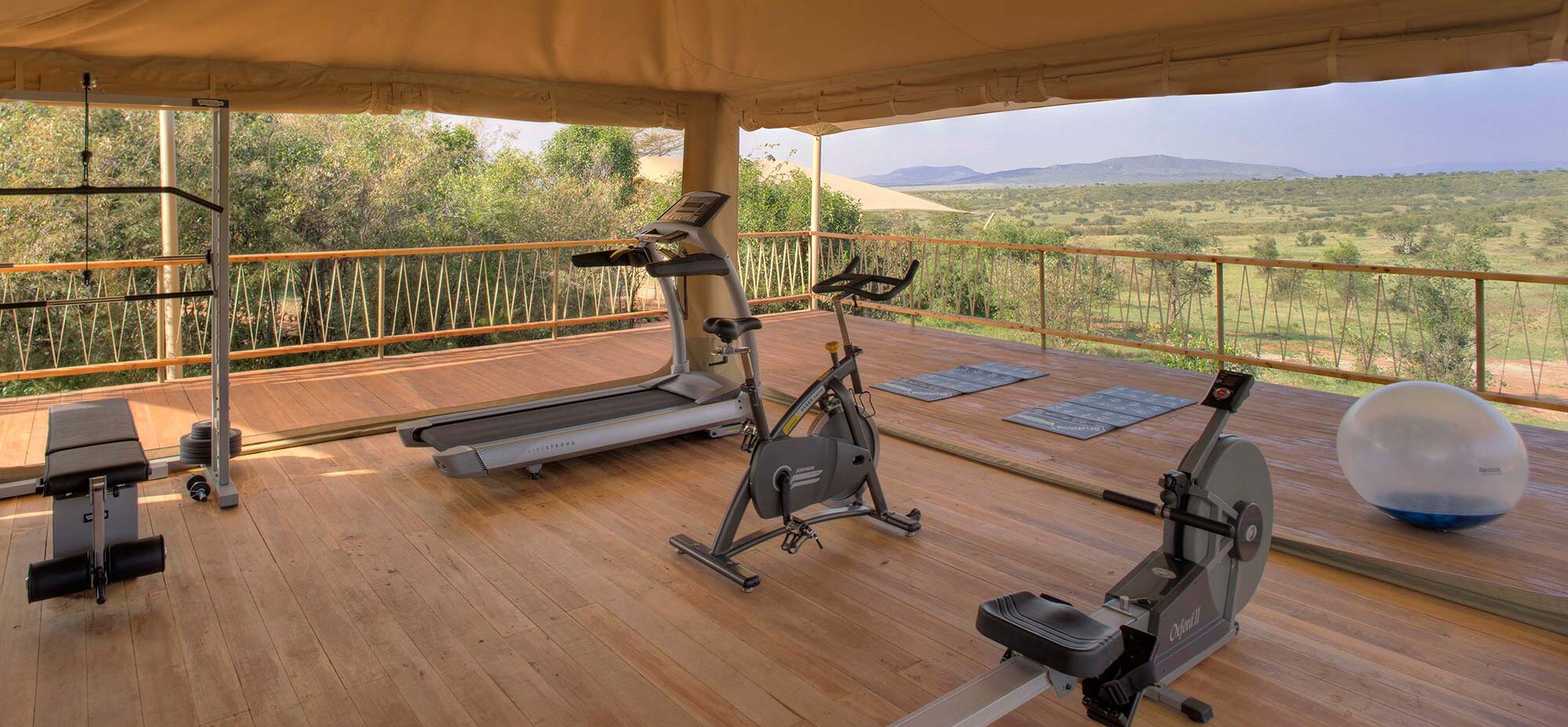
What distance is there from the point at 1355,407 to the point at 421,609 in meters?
3.57

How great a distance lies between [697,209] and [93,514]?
2873mm

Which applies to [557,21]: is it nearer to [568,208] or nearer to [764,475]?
[764,475]

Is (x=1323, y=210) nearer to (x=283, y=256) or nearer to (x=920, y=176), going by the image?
(x=920, y=176)

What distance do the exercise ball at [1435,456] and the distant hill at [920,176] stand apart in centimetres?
1649

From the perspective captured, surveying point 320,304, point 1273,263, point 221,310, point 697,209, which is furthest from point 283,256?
point 1273,263

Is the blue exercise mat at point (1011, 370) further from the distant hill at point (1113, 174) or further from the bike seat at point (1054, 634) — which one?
the distant hill at point (1113, 174)

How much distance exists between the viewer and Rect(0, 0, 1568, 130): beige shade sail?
328 centimetres

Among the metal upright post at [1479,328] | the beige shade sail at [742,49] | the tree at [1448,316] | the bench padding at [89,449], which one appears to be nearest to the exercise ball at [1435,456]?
the beige shade sail at [742,49]

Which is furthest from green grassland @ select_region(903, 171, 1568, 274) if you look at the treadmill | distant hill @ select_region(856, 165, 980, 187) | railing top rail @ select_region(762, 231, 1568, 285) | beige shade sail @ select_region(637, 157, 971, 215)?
the treadmill

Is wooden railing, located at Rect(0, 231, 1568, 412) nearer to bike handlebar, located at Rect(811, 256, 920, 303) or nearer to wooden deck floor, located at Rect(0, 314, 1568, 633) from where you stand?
wooden deck floor, located at Rect(0, 314, 1568, 633)

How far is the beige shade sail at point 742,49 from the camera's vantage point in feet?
10.8

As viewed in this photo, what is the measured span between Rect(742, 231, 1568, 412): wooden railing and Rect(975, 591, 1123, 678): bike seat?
390 centimetres

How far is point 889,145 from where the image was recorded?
771 inches

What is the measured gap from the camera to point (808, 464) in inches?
131
